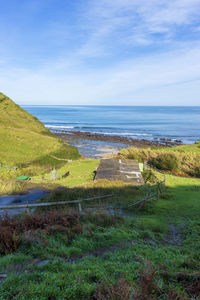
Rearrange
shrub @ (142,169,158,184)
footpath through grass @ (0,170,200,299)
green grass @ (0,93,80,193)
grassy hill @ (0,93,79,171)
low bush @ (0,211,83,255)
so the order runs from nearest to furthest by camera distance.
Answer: footpath through grass @ (0,170,200,299)
low bush @ (0,211,83,255)
shrub @ (142,169,158,184)
green grass @ (0,93,80,193)
grassy hill @ (0,93,79,171)

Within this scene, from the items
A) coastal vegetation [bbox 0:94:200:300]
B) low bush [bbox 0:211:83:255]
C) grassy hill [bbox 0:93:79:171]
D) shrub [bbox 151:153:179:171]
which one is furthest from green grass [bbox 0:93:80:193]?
low bush [bbox 0:211:83:255]

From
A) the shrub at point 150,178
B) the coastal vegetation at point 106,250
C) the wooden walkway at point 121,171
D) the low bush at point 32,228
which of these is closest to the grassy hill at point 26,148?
the wooden walkway at point 121,171

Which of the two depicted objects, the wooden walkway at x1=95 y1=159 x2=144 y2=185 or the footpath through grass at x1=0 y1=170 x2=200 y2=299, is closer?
the footpath through grass at x1=0 y1=170 x2=200 y2=299

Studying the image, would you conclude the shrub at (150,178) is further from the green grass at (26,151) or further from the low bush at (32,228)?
the green grass at (26,151)

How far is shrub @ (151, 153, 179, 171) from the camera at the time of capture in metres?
25.1

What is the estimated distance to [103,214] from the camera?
28.4 ft

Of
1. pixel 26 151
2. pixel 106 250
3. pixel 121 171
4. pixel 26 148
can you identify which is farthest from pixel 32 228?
pixel 26 148

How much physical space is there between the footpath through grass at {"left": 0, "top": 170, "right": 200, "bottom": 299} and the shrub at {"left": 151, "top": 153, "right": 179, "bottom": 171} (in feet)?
53.9

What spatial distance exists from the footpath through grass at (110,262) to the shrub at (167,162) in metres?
16.4

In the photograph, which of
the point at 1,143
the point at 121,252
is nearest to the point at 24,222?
the point at 121,252

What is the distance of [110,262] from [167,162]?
72.2 ft

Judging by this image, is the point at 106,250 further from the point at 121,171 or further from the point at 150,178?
the point at 150,178

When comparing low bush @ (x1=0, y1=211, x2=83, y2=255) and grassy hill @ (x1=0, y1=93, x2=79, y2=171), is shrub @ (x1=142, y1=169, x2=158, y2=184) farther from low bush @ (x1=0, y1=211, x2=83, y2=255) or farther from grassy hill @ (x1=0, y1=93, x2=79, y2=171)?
grassy hill @ (x1=0, y1=93, x2=79, y2=171)

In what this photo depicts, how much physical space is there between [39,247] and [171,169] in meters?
22.0
